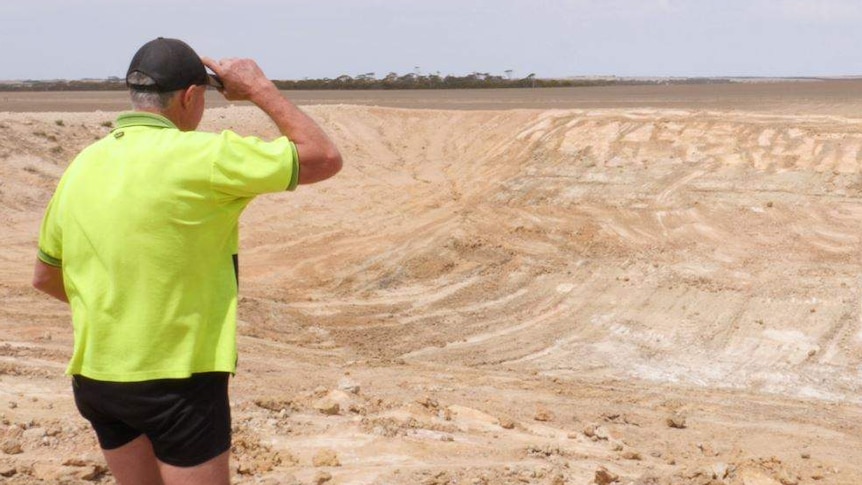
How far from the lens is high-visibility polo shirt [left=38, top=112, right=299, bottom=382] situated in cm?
279

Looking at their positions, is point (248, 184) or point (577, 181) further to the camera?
point (577, 181)

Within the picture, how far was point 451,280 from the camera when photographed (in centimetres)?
1429

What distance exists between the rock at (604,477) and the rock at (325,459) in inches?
54.0

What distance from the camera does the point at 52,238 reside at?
3.05 m

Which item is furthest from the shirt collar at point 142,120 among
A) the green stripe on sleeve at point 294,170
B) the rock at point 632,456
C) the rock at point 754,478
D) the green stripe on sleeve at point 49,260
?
the rock at point 632,456

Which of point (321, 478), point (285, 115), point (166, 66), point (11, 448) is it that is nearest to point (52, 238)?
point (166, 66)

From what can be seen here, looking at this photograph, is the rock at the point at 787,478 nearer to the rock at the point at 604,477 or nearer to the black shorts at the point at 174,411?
the rock at the point at 604,477

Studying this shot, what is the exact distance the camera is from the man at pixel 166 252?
280 centimetres

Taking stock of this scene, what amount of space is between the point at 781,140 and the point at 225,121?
462 inches

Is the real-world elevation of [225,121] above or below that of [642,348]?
above

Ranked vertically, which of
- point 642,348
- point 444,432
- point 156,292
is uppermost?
point 156,292

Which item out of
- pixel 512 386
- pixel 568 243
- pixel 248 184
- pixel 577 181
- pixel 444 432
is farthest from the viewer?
pixel 577 181

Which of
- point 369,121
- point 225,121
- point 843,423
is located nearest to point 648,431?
point 843,423

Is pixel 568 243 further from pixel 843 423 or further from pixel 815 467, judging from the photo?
pixel 815 467
